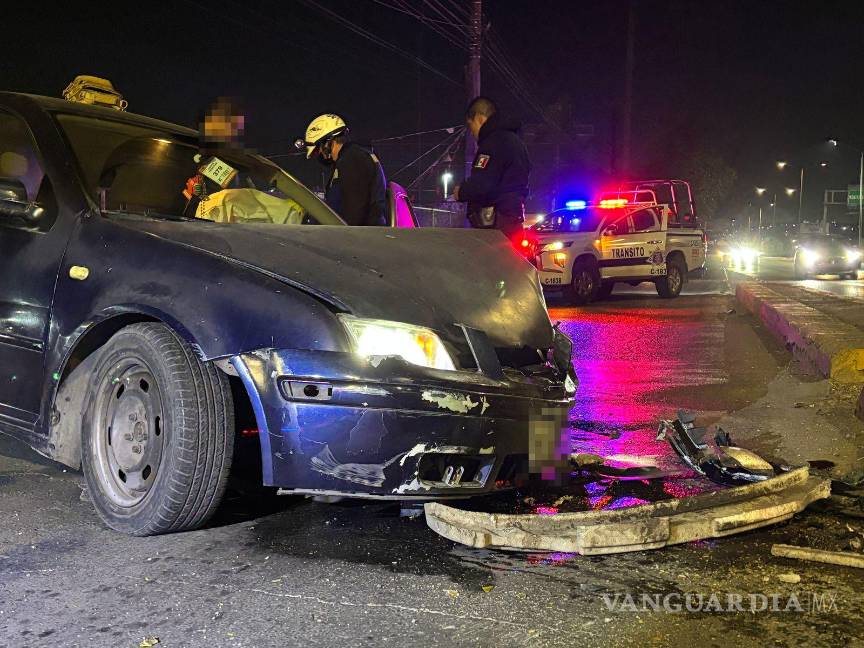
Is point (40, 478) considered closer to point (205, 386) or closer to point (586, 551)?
point (205, 386)

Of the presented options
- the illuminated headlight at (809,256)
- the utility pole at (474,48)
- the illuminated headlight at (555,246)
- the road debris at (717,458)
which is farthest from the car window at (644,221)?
the illuminated headlight at (809,256)

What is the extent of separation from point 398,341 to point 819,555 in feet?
5.23

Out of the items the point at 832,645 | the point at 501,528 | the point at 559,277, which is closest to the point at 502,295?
the point at 501,528

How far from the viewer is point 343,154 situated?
583 centimetres

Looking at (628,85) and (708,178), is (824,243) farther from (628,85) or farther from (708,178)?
(708,178)

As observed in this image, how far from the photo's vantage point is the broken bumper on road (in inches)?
117

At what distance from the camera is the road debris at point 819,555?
118 inches

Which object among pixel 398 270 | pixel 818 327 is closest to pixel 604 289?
pixel 818 327

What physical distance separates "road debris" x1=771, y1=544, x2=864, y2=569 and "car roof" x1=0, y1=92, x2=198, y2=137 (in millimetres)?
3427

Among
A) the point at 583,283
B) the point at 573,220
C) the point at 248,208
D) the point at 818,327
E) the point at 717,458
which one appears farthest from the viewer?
the point at 573,220

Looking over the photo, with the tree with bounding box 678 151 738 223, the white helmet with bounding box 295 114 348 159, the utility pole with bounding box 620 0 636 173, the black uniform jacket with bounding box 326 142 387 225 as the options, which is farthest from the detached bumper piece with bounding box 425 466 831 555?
the tree with bounding box 678 151 738 223

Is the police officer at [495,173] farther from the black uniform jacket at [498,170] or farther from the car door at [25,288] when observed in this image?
the car door at [25,288]

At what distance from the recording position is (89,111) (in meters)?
4.29

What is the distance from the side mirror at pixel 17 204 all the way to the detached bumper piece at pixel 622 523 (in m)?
2.05
